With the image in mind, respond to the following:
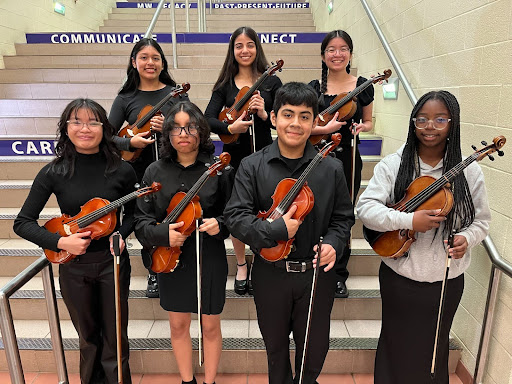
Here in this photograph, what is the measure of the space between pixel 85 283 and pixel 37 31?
466 cm

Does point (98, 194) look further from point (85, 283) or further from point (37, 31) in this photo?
point (37, 31)

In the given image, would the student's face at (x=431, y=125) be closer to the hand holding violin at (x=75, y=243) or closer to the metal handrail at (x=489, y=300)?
the metal handrail at (x=489, y=300)

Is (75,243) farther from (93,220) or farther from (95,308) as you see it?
(95,308)

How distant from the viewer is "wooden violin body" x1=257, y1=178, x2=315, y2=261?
50.4 inches

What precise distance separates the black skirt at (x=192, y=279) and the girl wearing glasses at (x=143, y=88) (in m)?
0.66

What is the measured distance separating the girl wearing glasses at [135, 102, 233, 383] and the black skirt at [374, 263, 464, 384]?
0.75 metres

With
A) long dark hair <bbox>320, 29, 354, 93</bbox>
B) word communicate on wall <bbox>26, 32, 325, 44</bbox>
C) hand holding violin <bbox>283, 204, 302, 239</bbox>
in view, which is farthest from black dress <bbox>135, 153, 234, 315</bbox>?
word communicate on wall <bbox>26, 32, 325, 44</bbox>

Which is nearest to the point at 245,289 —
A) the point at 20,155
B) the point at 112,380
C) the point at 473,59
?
the point at 112,380

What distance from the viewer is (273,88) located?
201 cm

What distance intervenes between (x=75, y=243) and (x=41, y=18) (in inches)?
192

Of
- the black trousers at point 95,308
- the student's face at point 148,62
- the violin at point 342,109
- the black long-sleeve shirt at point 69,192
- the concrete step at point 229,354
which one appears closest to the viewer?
the black long-sleeve shirt at point 69,192

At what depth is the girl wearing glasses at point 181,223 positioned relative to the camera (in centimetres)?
149

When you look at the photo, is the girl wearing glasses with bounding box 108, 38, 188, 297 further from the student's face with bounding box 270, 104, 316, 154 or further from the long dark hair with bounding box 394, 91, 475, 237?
the long dark hair with bounding box 394, 91, 475, 237

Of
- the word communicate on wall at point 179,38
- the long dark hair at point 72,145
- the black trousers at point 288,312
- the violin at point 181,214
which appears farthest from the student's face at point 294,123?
the word communicate on wall at point 179,38
